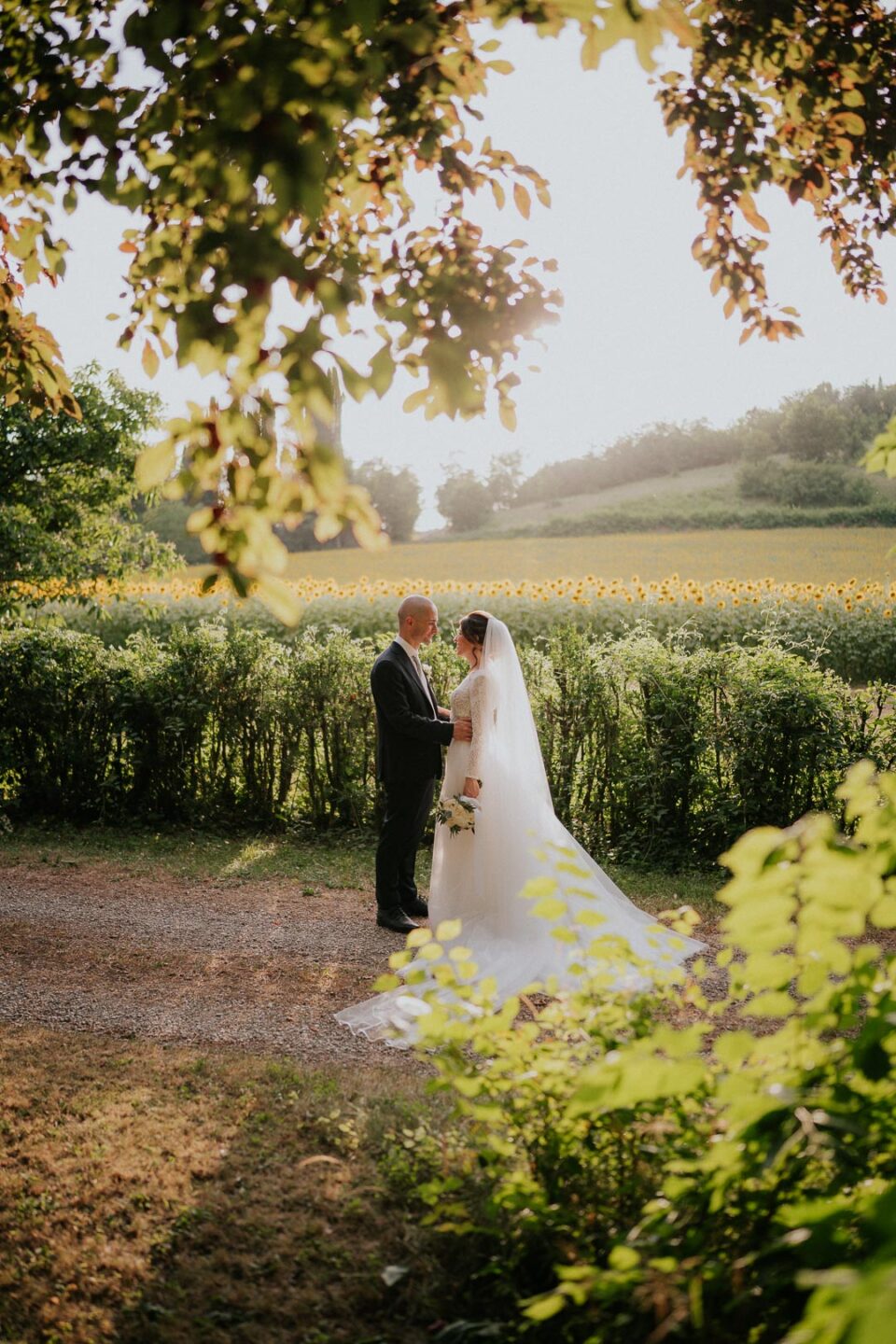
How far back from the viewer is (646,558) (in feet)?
109

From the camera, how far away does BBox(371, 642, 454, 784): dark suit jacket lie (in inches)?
278

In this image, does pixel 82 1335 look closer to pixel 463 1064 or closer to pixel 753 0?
pixel 463 1064

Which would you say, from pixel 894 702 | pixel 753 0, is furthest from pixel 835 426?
pixel 753 0

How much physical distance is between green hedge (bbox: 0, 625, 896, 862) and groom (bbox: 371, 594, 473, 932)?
2.58 m

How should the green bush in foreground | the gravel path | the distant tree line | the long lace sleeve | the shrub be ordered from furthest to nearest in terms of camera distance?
the distant tree line → the shrub → the long lace sleeve → the gravel path → the green bush in foreground

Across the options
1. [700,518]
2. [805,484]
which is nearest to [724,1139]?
[700,518]

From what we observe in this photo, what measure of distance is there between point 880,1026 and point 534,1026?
1.00m

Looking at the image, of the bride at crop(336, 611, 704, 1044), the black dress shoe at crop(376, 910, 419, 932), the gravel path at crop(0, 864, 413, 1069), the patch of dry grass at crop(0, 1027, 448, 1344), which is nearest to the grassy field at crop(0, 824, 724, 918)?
the gravel path at crop(0, 864, 413, 1069)

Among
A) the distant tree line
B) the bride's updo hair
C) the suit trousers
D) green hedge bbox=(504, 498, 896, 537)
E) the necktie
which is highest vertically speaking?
the distant tree line

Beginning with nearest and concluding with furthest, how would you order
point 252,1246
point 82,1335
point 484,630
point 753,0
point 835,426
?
point 82,1335
point 252,1246
point 753,0
point 484,630
point 835,426

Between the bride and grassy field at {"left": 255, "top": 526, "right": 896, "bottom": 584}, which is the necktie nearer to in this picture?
the bride

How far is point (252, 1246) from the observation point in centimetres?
316

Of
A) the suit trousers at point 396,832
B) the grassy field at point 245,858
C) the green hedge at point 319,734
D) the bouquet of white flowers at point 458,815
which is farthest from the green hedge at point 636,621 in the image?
the bouquet of white flowers at point 458,815

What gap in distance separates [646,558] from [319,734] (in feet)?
81.6
